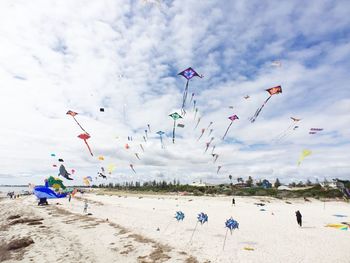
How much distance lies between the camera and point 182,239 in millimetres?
18250

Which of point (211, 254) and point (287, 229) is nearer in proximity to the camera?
point (211, 254)

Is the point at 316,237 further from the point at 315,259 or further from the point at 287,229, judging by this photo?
the point at 315,259

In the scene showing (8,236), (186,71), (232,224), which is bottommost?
(8,236)

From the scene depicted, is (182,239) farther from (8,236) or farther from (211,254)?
(8,236)

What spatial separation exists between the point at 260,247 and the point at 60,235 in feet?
50.7

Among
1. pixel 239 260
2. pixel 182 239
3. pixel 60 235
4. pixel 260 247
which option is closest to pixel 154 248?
pixel 182 239

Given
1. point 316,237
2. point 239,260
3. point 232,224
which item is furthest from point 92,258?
point 316,237

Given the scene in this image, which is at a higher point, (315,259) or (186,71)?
(186,71)

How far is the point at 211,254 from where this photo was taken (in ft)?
48.7

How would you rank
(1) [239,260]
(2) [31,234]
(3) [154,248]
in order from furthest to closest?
(2) [31,234] < (3) [154,248] < (1) [239,260]

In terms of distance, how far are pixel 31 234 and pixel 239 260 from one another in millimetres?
17726

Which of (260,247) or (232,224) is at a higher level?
(232,224)

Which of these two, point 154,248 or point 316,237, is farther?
point 316,237

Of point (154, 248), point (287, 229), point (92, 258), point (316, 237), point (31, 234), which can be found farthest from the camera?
point (287, 229)
